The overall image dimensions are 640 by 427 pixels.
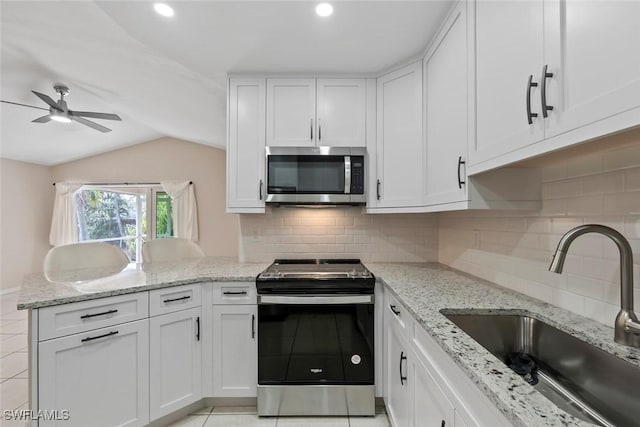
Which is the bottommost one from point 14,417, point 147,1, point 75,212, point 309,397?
point 14,417

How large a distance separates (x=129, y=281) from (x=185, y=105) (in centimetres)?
234

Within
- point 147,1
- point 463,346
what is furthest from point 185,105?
point 463,346

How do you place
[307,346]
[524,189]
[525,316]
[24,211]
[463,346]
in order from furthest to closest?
[24,211] → [307,346] → [524,189] → [525,316] → [463,346]

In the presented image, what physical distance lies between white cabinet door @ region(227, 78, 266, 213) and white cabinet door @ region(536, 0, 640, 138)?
5.67 feet

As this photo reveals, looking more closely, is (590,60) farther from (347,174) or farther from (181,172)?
(181,172)

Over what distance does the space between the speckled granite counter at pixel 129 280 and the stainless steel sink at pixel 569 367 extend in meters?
1.35

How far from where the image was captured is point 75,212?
18.5ft

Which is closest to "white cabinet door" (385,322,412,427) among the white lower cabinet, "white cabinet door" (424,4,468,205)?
the white lower cabinet

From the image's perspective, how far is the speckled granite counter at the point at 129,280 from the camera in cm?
139

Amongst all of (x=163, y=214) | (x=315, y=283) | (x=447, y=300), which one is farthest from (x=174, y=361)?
(x=163, y=214)

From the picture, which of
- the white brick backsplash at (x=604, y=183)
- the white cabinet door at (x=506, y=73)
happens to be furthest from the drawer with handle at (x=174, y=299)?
the white brick backsplash at (x=604, y=183)

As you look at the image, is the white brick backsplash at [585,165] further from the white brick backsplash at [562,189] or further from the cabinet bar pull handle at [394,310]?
the cabinet bar pull handle at [394,310]

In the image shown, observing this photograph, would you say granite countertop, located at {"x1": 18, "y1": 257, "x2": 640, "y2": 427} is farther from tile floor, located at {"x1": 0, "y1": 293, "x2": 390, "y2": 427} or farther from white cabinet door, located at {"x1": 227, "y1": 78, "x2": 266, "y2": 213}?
tile floor, located at {"x1": 0, "y1": 293, "x2": 390, "y2": 427}

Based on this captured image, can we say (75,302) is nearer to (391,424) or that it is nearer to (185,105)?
(391,424)
